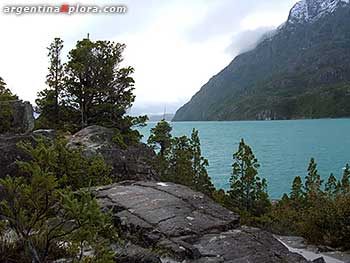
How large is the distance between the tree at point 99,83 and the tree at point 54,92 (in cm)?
57

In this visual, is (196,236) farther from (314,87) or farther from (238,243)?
(314,87)

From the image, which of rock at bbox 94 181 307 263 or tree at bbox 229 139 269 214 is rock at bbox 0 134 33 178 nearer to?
rock at bbox 94 181 307 263

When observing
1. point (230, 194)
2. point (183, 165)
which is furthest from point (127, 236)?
point (230, 194)

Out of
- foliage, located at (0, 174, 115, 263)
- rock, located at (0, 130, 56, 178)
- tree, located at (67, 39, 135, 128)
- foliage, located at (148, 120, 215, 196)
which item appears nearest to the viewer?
foliage, located at (0, 174, 115, 263)

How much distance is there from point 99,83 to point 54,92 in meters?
2.45

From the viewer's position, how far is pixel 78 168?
779cm

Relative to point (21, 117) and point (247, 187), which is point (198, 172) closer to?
point (247, 187)

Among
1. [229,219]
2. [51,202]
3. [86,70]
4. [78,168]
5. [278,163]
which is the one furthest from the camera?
[278,163]

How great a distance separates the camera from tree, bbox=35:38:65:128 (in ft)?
63.4

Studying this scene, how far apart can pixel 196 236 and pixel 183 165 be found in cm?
1644

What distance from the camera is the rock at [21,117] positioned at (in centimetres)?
1259

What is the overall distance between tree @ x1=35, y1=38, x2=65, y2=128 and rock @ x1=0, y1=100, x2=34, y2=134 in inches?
228

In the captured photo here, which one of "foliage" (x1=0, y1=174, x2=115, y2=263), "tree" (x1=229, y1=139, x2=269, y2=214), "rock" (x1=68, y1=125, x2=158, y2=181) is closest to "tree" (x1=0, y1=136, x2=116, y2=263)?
"foliage" (x1=0, y1=174, x2=115, y2=263)

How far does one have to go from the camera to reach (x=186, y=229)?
6.31 metres
